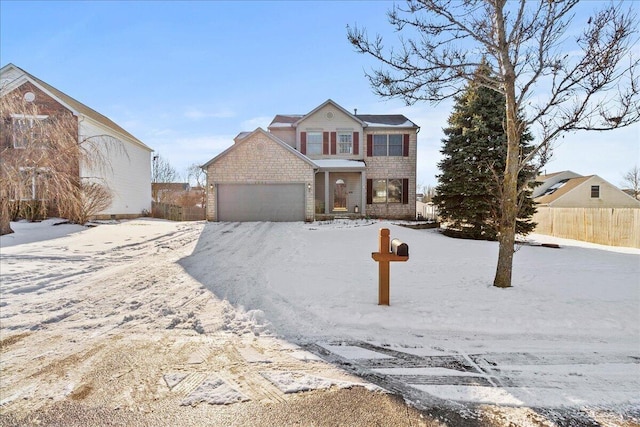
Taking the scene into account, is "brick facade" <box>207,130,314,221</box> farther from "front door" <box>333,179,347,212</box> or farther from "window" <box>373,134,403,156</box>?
"window" <box>373,134,403,156</box>

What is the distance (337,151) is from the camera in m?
18.4

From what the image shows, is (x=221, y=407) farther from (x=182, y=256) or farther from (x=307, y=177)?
(x=307, y=177)

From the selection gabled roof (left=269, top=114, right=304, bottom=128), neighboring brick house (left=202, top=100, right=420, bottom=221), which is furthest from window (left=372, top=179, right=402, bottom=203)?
gabled roof (left=269, top=114, right=304, bottom=128)

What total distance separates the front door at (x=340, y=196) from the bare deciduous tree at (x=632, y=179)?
134 feet

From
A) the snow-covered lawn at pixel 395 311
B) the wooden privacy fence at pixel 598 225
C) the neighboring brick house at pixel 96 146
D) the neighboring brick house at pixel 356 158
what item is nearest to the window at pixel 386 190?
the neighboring brick house at pixel 356 158

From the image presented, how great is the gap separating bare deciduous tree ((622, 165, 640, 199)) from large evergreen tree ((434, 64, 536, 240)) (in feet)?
132

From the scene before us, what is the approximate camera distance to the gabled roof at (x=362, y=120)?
1811 cm

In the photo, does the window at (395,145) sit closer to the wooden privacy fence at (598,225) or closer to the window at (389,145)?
the window at (389,145)

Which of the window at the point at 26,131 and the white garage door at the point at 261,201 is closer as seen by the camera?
the window at the point at 26,131

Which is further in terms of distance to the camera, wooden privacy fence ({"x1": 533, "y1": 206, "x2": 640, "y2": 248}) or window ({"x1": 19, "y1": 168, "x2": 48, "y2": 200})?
wooden privacy fence ({"x1": 533, "y1": 206, "x2": 640, "y2": 248})

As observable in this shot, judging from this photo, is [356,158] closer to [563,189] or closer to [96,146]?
[96,146]

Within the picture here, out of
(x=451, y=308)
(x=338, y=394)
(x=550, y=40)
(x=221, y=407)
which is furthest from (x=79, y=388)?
(x=550, y=40)

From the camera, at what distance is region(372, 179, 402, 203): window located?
60.3ft

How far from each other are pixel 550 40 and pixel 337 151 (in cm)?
1383
